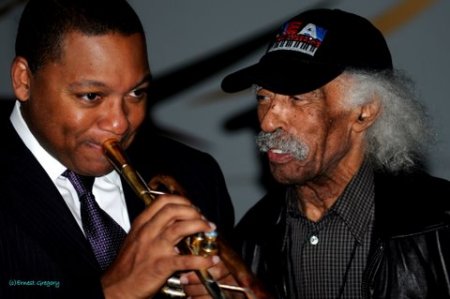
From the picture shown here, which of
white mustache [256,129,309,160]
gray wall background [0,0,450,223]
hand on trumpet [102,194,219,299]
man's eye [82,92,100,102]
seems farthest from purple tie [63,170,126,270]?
gray wall background [0,0,450,223]

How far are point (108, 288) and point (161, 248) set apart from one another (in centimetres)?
26

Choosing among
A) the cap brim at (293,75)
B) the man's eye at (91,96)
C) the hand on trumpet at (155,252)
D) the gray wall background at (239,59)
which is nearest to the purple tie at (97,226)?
the hand on trumpet at (155,252)

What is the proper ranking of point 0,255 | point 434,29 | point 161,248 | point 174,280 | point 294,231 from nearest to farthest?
point 161,248
point 0,255
point 174,280
point 294,231
point 434,29

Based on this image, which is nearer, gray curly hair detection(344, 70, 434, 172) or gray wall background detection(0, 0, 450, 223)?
gray curly hair detection(344, 70, 434, 172)

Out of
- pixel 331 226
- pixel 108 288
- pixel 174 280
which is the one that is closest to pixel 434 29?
pixel 331 226

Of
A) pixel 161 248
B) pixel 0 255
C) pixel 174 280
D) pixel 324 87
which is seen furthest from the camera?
pixel 324 87

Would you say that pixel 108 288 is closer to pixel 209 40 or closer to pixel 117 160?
pixel 117 160

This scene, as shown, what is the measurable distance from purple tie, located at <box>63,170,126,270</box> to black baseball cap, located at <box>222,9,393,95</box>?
2.51ft

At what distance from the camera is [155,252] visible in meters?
2.18

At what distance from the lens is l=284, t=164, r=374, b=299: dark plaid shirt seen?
9.11 feet

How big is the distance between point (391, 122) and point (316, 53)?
17.8 inches

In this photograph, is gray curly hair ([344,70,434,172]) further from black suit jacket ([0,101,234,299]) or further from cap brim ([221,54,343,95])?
black suit jacket ([0,101,234,299])

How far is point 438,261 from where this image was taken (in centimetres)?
265

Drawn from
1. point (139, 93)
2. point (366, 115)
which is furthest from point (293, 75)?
point (139, 93)
